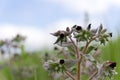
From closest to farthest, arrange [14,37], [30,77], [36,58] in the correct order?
[30,77] < [14,37] < [36,58]

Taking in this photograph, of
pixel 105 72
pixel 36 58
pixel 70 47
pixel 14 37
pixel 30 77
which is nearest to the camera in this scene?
pixel 105 72

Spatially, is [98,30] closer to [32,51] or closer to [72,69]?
[72,69]

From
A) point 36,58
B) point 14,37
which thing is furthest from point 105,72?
point 36,58

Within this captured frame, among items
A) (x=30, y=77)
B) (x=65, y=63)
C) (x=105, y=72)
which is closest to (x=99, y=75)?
(x=105, y=72)

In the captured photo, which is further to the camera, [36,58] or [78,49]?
[36,58]

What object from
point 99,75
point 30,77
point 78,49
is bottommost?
point 30,77

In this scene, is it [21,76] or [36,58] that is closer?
[21,76]

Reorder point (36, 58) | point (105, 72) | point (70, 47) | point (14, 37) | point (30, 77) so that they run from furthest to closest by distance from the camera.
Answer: point (36, 58) < point (14, 37) < point (30, 77) < point (70, 47) < point (105, 72)

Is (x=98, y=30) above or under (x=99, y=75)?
above

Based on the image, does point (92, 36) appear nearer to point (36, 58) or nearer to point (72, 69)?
A: point (72, 69)
